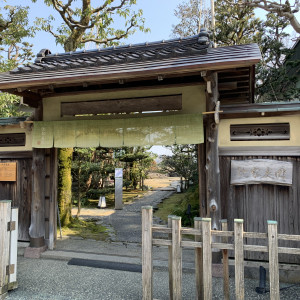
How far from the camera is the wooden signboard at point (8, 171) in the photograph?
6.30 m

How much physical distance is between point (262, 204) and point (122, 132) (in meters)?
3.21

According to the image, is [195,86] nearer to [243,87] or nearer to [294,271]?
[243,87]

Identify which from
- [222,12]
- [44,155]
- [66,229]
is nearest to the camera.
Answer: [44,155]

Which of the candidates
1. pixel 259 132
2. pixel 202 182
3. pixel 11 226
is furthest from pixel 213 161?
pixel 11 226

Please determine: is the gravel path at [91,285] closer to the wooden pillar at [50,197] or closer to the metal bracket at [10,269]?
the metal bracket at [10,269]

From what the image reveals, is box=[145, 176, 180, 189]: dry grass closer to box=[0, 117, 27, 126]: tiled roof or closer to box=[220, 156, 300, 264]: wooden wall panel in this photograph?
box=[0, 117, 27, 126]: tiled roof

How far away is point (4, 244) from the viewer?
13.2ft

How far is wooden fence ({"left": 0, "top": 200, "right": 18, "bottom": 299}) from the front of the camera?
13.1 feet

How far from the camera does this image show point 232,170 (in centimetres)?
500

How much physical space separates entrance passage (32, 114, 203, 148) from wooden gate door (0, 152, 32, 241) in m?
0.93

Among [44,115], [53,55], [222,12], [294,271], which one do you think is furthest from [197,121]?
[222,12]

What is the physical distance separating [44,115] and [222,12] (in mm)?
13484

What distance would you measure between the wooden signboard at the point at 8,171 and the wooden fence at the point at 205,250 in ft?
14.5

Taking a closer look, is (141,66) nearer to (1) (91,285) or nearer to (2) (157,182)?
(1) (91,285)
